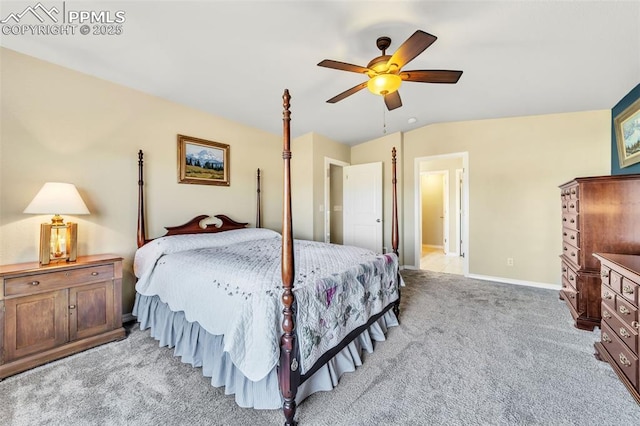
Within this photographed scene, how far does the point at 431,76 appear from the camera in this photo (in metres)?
1.99

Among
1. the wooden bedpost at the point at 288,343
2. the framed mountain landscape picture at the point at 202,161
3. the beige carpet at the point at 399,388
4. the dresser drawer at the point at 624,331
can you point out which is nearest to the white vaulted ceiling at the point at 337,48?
the framed mountain landscape picture at the point at 202,161

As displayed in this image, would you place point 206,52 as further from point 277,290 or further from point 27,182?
point 277,290

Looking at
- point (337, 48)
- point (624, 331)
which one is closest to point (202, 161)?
point (337, 48)

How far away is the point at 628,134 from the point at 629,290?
2.38 m

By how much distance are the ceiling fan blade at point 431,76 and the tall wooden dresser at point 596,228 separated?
5.74 ft

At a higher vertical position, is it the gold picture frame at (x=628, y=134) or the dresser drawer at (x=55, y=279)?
the gold picture frame at (x=628, y=134)

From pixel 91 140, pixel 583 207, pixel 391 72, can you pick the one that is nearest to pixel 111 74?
pixel 91 140

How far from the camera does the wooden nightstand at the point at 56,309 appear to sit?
72.0 inches

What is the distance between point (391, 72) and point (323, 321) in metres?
1.83

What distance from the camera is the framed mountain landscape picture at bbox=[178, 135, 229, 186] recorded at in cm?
317

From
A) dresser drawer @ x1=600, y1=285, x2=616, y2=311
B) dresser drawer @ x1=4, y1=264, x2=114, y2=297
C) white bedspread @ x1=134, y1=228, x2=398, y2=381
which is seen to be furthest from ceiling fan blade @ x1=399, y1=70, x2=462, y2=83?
dresser drawer @ x1=4, y1=264, x2=114, y2=297

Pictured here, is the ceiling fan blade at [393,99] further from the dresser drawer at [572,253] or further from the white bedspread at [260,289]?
the dresser drawer at [572,253]

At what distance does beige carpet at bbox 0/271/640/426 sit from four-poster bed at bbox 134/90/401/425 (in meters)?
0.12

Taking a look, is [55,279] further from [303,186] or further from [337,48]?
[303,186]
